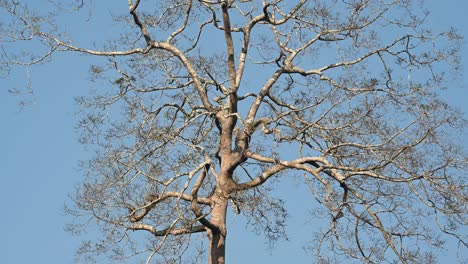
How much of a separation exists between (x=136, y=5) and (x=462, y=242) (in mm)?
4830

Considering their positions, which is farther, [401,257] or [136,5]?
[136,5]

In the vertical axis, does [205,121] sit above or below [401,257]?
above

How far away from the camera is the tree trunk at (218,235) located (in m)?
12.4

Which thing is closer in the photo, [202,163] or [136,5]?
[202,163]

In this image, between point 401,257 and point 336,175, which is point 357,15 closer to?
point 336,175

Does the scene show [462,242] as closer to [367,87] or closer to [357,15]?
[367,87]

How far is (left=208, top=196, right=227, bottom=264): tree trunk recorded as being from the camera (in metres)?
12.4

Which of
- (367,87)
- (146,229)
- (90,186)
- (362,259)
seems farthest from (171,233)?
(367,87)

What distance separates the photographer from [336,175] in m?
12.4

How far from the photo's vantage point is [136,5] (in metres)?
13.1

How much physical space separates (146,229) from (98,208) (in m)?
0.62

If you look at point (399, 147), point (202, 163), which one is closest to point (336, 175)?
point (399, 147)

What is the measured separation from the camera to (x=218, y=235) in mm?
12484

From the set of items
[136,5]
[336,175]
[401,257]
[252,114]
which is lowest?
[401,257]
